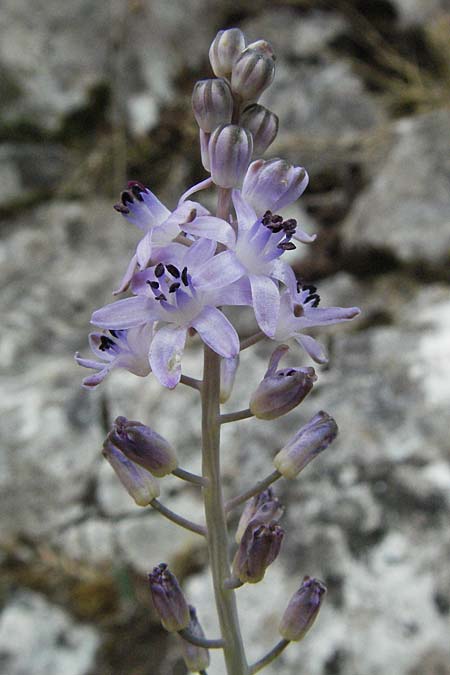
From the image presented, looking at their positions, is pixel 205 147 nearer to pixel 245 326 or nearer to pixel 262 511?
pixel 262 511

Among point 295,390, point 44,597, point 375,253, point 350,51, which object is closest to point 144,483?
point 295,390

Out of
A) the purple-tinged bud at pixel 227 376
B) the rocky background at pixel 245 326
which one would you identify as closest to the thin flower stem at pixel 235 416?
the purple-tinged bud at pixel 227 376

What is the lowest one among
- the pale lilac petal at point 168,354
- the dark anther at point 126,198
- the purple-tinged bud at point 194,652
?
the purple-tinged bud at point 194,652

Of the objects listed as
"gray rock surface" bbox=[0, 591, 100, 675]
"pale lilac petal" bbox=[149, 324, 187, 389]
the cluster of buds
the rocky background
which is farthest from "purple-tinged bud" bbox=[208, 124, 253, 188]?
"gray rock surface" bbox=[0, 591, 100, 675]

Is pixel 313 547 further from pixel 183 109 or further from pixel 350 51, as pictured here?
pixel 350 51

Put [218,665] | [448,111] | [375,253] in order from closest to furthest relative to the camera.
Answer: [218,665]
[375,253]
[448,111]

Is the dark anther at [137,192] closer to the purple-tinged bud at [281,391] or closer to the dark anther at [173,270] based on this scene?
the dark anther at [173,270]
